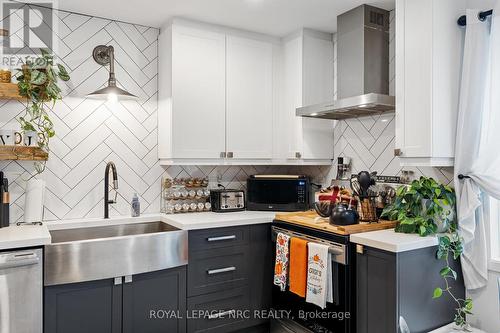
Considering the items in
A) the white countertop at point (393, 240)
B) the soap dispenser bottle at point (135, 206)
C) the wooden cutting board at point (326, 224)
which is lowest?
the white countertop at point (393, 240)

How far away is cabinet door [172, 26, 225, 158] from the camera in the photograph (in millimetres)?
2643

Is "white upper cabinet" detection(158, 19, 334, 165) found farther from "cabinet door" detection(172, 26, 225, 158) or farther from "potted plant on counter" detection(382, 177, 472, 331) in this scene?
"potted plant on counter" detection(382, 177, 472, 331)

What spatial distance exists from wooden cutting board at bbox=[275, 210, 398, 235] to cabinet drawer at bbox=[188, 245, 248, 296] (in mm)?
407

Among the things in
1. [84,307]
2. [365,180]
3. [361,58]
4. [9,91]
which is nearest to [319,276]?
[365,180]

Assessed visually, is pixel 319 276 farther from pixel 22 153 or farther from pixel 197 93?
pixel 22 153

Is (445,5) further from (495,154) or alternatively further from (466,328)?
(466,328)

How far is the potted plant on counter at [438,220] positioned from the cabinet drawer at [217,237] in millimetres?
1041

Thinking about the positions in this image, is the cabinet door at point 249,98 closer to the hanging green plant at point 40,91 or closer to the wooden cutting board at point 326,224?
the wooden cutting board at point 326,224

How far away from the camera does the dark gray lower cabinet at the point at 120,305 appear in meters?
1.96

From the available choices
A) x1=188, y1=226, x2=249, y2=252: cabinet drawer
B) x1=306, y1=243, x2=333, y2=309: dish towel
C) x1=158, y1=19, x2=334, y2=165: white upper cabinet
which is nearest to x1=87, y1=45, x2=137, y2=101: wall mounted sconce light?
x1=158, y1=19, x2=334, y2=165: white upper cabinet

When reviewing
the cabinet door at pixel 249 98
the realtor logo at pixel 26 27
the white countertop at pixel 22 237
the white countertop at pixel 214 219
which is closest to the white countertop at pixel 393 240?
the white countertop at pixel 214 219

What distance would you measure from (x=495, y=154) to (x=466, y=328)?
99 centimetres

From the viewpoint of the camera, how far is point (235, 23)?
2795 mm

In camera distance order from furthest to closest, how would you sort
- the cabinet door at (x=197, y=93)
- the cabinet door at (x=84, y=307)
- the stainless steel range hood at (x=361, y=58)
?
the cabinet door at (x=197, y=93) < the stainless steel range hood at (x=361, y=58) < the cabinet door at (x=84, y=307)
